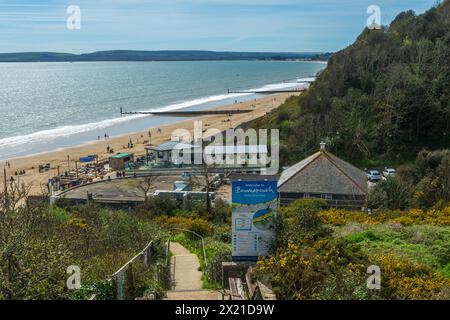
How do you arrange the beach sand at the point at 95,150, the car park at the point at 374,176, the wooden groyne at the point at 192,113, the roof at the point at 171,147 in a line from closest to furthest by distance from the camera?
the car park at the point at 374,176
the roof at the point at 171,147
the beach sand at the point at 95,150
the wooden groyne at the point at 192,113

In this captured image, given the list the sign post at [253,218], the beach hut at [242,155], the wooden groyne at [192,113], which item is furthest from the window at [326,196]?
Answer: the wooden groyne at [192,113]

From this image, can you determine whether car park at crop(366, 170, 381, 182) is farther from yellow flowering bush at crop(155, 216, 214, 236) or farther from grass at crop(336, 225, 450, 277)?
grass at crop(336, 225, 450, 277)

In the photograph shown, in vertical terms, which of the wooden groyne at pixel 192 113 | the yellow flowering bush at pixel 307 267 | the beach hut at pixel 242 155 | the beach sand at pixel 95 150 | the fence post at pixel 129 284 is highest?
the yellow flowering bush at pixel 307 267

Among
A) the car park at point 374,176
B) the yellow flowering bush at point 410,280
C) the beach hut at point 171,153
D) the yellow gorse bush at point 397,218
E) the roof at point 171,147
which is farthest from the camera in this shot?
the roof at point 171,147

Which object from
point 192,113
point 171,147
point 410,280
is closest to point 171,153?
point 171,147

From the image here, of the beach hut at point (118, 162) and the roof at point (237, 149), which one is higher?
the roof at point (237, 149)

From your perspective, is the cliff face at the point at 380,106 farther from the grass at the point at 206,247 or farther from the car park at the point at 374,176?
the grass at the point at 206,247

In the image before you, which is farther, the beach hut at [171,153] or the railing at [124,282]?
the beach hut at [171,153]
